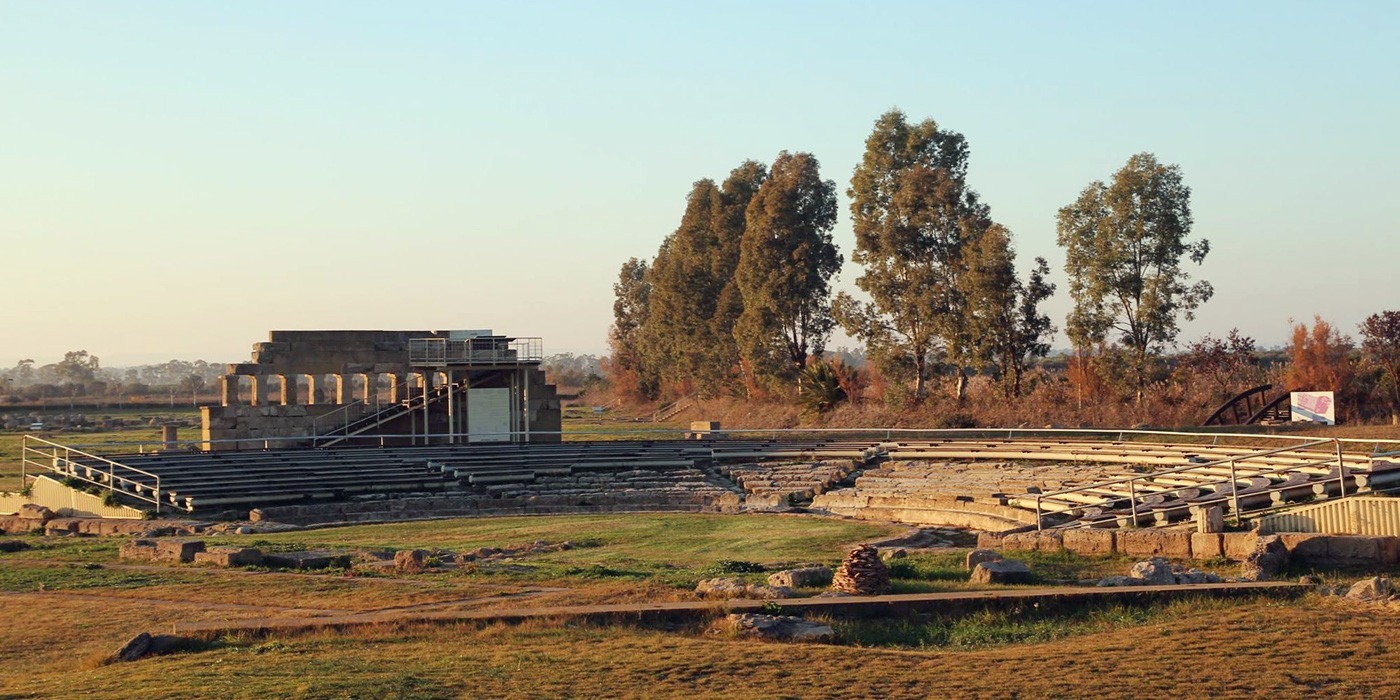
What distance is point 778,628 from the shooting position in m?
13.9

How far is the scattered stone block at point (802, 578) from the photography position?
17094 millimetres

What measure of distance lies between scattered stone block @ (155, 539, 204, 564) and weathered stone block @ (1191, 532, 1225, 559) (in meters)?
15.4

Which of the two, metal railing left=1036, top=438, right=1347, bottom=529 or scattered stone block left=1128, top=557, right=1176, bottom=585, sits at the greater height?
metal railing left=1036, top=438, right=1347, bottom=529

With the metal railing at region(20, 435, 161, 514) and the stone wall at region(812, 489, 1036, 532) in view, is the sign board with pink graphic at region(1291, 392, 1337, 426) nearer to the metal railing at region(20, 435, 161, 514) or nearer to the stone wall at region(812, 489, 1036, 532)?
the stone wall at region(812, 489, 1036, 532)

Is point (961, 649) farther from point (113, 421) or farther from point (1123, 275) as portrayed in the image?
point (113, 421)

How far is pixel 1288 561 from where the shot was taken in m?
18.1

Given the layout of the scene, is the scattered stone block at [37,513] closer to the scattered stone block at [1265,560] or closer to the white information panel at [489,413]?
the white information panel at [489,413]

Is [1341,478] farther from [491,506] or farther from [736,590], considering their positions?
[491,506]

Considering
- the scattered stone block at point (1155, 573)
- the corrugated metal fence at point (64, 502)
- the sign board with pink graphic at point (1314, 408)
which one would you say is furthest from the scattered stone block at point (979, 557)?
the sign board with pink graphic at point (1314, 408)

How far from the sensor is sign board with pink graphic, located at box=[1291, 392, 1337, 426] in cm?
3556

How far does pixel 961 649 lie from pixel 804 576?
3.84 meters

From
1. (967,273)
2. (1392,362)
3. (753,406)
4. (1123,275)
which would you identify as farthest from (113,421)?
(1392,362)

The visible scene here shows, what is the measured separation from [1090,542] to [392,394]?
29.4 meters

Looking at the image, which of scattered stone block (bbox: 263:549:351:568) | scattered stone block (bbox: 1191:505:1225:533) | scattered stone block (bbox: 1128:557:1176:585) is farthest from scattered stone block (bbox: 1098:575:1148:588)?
scattered stone block (bbox: 263:549:351:568)
